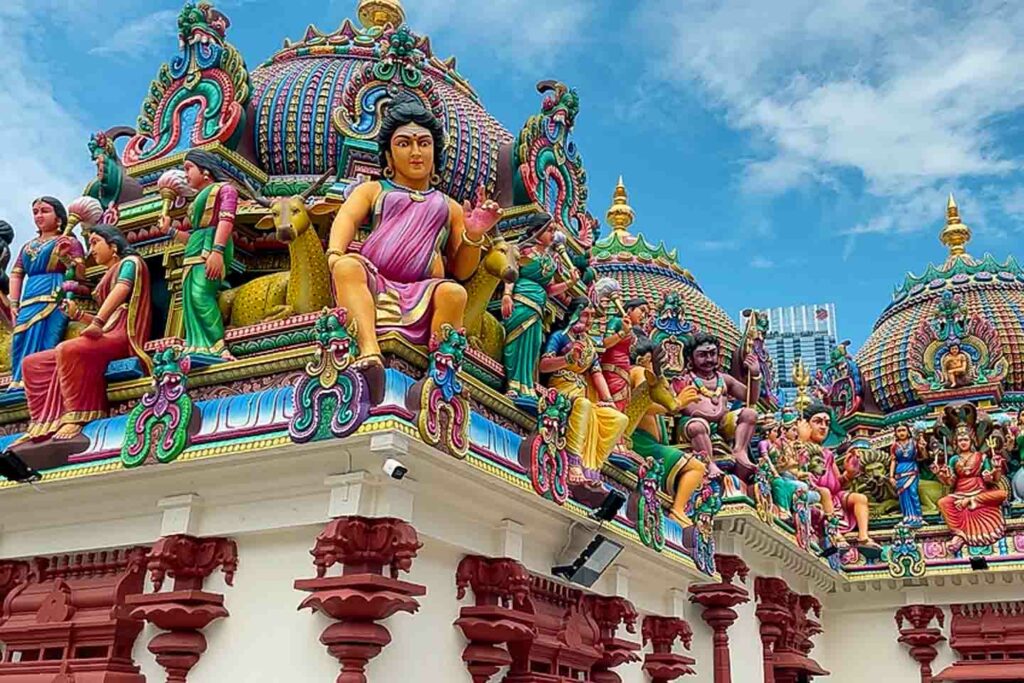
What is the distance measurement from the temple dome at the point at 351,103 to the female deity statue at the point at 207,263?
1767mm

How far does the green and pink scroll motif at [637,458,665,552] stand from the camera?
34.3ft

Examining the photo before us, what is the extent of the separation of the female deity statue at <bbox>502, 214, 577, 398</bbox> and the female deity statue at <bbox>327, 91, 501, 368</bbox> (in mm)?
756

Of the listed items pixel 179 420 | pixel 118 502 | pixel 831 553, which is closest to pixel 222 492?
pixel 179 420

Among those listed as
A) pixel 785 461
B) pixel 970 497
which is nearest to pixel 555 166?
pixel 785 461

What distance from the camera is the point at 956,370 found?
66.0 feet

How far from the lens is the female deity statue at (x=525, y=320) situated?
9414 millimetres

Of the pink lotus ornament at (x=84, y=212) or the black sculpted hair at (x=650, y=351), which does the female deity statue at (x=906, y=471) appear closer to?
the black sculpted hair at (x=650, y=351)

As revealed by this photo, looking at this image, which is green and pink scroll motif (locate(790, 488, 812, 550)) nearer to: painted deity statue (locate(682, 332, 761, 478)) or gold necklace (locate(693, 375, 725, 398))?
painted deity statue (locate(682, 332, 761, 478))

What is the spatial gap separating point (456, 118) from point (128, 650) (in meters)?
6.60

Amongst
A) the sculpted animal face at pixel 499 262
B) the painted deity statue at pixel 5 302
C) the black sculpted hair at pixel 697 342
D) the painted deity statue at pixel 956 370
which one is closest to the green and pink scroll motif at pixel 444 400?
the sculpted animal face at pixel 499 262

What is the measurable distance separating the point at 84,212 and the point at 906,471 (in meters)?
13.9

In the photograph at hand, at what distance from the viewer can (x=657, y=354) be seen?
12.1 meters

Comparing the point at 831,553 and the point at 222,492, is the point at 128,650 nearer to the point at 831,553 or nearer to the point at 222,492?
the point at 222,492

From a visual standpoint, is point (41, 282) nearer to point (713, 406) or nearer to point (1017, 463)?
point (713, 406)
